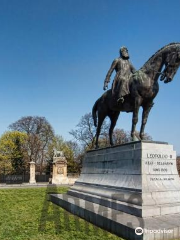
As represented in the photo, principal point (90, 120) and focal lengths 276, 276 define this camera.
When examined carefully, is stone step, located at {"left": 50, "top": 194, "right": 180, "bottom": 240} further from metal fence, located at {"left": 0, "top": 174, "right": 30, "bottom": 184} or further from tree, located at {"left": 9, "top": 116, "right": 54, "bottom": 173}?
tree, located at {"left": 9, "top": 116, "right": 54, "bottom": 173}

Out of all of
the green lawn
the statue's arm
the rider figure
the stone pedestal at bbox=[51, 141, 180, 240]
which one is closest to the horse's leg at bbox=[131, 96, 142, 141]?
the rider figure

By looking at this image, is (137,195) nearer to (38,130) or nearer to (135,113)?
(135,113)

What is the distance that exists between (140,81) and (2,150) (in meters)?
42.8

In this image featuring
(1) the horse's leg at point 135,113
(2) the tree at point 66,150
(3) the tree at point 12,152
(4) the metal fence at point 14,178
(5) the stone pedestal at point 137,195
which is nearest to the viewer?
(5) the stone pedestal at point 137,195

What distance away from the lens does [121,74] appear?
9891 millimetres

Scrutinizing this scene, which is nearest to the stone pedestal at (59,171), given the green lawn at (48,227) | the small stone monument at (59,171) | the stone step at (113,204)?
the small stone monument at (59,171)

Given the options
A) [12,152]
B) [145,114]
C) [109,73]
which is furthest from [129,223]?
[12,152]

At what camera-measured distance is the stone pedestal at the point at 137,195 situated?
6293 millimetres

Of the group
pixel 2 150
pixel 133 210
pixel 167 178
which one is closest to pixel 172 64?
pixel 167 178

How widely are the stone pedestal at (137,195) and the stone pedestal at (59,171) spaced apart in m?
31.2

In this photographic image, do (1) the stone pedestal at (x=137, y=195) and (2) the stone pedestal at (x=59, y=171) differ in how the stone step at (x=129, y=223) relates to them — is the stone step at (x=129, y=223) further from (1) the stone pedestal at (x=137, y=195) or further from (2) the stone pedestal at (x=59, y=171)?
(2) the stone pedestal at (x=59, y=171)

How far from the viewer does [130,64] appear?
34.0ft

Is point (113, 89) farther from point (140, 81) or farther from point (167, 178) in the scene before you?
point (167, 178)

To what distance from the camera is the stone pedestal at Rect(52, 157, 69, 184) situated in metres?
40.6
